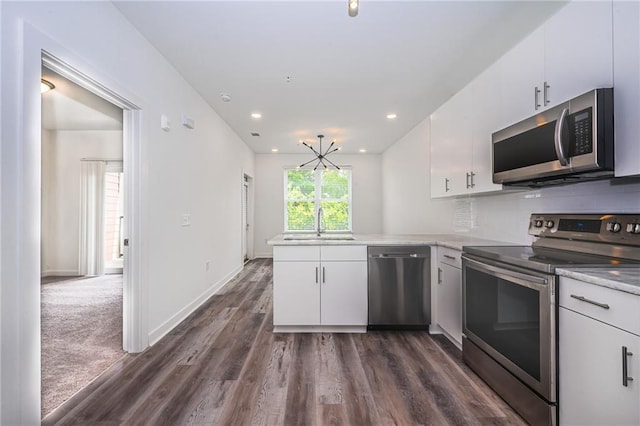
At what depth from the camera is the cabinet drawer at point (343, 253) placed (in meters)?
2.68

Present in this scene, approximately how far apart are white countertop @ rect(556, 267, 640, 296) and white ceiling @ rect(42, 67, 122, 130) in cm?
432

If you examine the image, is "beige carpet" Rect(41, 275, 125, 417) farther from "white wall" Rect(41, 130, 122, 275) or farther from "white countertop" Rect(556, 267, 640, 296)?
"white countertop" Rect(556, 267, 640, 296)

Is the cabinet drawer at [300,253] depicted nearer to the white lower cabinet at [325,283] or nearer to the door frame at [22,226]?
the white lower cabinet at [325,283]

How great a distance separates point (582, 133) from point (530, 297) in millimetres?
862

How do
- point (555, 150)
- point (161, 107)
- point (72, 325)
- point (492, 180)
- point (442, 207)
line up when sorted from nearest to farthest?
point (555, 150)
point (492, 180)
point (161, 107)
point (72, 325)
point (442, 207)

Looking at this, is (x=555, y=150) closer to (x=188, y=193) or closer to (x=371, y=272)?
(x=371, y=272)

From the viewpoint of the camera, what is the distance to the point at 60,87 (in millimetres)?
3170

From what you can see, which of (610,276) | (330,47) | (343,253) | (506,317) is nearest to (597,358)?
(610,276)

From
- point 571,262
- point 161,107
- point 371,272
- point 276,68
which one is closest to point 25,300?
point 161,107

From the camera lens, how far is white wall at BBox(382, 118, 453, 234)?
4020 millimetres

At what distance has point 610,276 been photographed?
3.78 ft

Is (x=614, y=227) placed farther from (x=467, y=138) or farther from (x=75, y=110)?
(x=75, y=110)

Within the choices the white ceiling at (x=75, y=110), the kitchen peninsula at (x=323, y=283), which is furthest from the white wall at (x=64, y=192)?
the kitchen peninsula at (x=323, y=283)

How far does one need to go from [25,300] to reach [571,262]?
8.77ft
